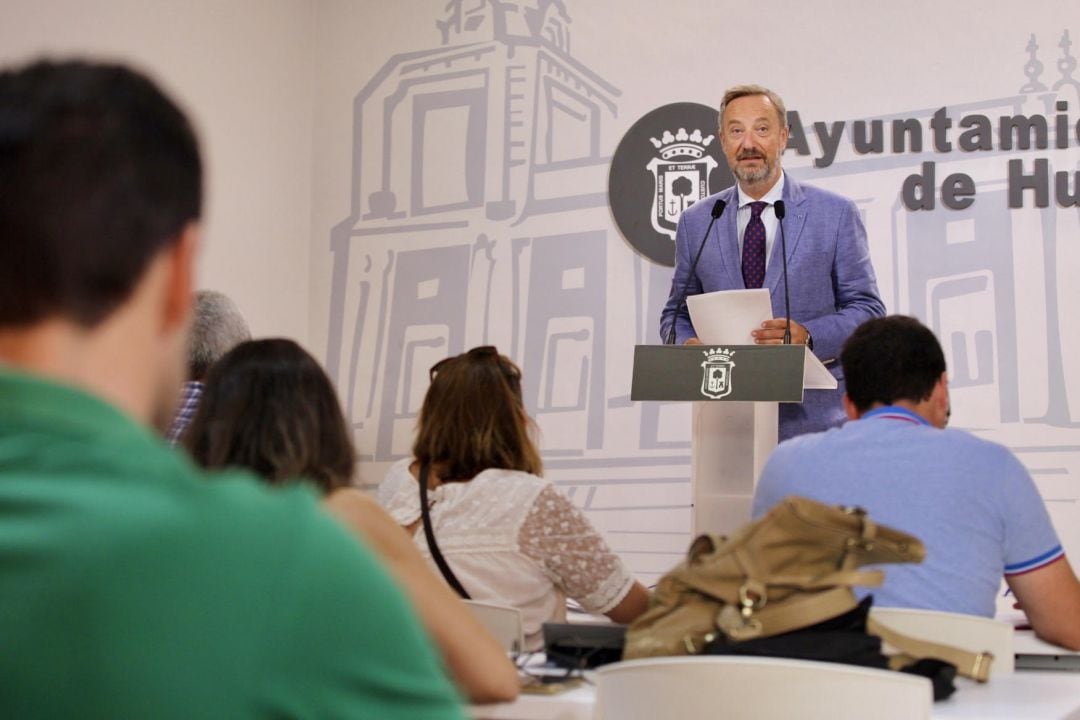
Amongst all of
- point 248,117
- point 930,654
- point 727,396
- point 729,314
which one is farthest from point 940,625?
point 248,117

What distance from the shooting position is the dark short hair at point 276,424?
1968 mm

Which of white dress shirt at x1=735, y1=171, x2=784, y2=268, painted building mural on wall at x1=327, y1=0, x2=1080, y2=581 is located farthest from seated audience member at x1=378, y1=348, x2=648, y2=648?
painted building mural on wall at x1=327, y1=0, x2=1080, y2=581

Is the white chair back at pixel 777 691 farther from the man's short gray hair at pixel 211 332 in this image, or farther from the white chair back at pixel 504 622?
the man's short gray hair at pixel 211 332

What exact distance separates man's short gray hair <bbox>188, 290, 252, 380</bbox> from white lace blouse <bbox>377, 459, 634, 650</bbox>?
902 millimetres

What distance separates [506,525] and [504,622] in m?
0.48

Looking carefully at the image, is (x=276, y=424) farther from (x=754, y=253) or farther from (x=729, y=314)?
(x=754, y=253)

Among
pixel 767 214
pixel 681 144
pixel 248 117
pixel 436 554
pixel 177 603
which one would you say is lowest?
pixel 436 554

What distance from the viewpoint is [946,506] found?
8.21 ft

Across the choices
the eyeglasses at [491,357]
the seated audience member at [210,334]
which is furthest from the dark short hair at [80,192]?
the seated audience member at [210,334]

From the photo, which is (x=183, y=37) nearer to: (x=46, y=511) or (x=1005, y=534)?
(x=1005, y=534)

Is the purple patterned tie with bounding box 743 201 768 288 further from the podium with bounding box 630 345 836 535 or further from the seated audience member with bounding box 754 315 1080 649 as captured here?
the seated audience member with bounding box 754 315 1080 649

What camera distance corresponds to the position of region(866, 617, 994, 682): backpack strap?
79.0 inches

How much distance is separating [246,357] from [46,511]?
143 centimetres

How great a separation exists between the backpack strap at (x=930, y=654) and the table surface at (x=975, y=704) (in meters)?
0.03
